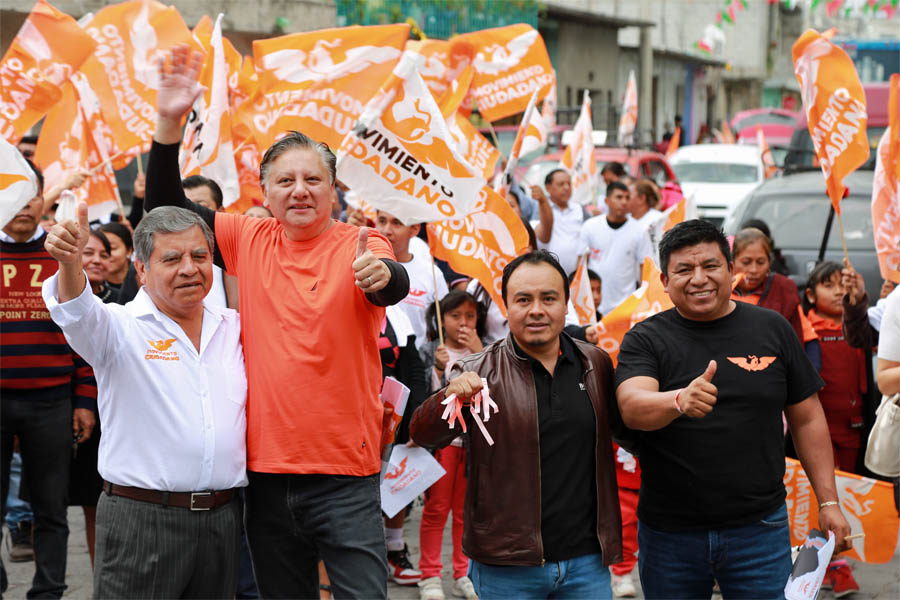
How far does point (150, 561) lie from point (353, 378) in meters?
0.84

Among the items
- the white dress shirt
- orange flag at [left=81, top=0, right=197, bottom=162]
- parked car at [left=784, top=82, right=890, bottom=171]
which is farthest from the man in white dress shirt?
parked car at [left=784, top=82, right=890, bottom=171]

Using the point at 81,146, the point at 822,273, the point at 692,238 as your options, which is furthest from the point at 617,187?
the point at 692,238

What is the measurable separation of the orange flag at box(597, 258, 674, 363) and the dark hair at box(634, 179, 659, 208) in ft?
14.4

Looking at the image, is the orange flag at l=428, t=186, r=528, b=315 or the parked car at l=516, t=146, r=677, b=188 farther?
the parked car at l=516, t=146, r=677, b=188

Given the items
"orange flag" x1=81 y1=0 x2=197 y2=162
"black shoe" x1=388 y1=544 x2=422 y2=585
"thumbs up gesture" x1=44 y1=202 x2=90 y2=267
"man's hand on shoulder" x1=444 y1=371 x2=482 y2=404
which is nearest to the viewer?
"thumbs up gesture" x1=44 y1=202 x2=90 y2=267

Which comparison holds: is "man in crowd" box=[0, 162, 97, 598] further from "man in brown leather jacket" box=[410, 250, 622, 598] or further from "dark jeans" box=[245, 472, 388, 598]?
"man in brown leather jacket" box=[410, 250, 622, 598]

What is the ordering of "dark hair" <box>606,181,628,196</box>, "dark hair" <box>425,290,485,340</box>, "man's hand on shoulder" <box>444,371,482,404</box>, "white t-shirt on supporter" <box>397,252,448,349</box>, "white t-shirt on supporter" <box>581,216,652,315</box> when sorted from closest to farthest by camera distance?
"man's hand on shoulder" <box>444,371,482,404</box>, "dark hair" <box>425,290,485,340</box>, "white t-shirt on supporter" <box>397,252,448,349</box>, "white t-shirt on supporter" <box>581,216,652,315</box>, "dark hair" <box>606,181,628,196</box>

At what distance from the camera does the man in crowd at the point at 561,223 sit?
9672 millimetres

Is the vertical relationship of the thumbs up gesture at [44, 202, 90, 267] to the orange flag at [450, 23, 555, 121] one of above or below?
below

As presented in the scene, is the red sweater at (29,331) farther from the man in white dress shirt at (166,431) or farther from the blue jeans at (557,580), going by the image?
the blue jeans at (557,580)

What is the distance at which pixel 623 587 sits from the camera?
588cm

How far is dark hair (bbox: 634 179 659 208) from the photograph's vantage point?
9.91 meters

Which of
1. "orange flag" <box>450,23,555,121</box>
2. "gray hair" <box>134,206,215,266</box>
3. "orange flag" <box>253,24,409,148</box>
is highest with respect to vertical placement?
"orange flag" <box>450,23,555,121</box>

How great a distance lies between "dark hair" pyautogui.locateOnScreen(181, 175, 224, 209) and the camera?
5.90 meters
